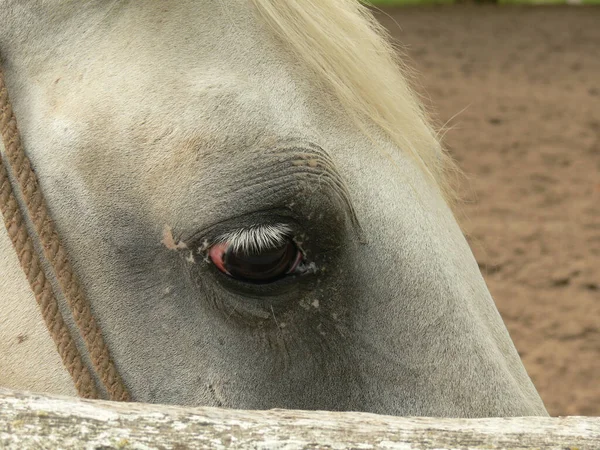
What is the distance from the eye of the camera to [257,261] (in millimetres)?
1099

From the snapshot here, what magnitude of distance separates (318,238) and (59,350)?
1.31 feet

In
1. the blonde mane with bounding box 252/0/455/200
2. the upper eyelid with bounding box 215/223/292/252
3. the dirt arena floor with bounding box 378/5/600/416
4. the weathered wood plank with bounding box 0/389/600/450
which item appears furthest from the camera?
the dirt arena floor with bounding box 378/5/600/416

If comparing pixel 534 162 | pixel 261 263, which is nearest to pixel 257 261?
pixel 261 263

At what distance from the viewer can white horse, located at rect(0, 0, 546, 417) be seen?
1092mm

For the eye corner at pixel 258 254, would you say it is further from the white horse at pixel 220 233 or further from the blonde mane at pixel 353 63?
the blonde mane at pixel 353 63

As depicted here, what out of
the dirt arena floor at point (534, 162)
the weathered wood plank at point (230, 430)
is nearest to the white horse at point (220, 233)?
the weathered wood plank at point (230, 430)

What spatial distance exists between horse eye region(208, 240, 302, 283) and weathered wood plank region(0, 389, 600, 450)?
1.09ft

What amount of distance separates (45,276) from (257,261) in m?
0.31

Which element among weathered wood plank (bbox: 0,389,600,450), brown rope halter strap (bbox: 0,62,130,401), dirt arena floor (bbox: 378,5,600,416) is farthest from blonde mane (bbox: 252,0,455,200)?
dirt arena floor (bbox: 378,5,600,416)

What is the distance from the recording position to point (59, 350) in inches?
44.0

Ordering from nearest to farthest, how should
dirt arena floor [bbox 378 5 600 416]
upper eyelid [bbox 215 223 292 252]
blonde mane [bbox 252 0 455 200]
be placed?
upper eyelid [bbox 215 223 292 252], blonde mane [bbox 252 0 455 200], dirt arena floor [bbox 378 5 600 416]

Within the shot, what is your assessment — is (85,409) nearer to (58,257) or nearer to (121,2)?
(58,257)

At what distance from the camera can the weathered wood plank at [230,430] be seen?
0.75m

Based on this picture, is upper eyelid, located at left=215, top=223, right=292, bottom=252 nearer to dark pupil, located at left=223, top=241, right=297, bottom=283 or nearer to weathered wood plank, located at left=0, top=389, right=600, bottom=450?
dark pupil, located at left=223, top=241, right=297, bottom=283
